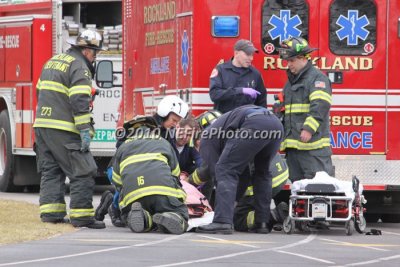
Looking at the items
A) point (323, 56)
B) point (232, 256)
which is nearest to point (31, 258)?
point (232, 256)

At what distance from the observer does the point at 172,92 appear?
1541cm

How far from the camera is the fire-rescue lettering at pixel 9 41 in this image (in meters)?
20.8

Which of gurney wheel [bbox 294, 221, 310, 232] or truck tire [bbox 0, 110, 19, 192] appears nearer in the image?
gurney wheel [bbox 294, 221, 310, 232]

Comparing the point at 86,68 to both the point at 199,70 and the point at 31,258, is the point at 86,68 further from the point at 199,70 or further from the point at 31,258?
the point at 31,258

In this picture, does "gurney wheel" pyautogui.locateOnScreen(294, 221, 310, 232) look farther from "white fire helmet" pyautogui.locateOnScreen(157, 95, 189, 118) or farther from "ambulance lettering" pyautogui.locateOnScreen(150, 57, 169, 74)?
"ambulance lettering" pyautogui.locateOnScreen(150, 57, 169, 74)

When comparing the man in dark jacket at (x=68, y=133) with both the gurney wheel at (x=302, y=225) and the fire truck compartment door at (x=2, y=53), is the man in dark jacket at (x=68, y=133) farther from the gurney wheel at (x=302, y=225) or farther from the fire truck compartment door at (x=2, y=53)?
the fire truck compartment door at (x=2, y=53)

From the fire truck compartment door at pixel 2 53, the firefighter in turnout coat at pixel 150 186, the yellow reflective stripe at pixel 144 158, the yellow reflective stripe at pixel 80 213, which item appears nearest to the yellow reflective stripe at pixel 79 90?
the firefighter in turnout coat at pixel 150 186

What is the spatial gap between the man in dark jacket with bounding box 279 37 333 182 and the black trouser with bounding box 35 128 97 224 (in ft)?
6.66

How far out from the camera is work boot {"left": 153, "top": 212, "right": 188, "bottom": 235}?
12.9 m

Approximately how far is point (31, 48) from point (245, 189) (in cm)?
735

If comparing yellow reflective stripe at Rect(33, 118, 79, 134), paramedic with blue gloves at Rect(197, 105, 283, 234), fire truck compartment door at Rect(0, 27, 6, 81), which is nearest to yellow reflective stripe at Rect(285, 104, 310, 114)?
paramedic with blue gloves at Rect(197, 105, 283, 234)

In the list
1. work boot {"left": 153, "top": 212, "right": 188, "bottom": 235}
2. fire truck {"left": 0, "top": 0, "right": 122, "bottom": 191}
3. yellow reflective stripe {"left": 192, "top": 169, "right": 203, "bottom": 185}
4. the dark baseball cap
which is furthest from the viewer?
fire truck {"left": 0, "top": 0, "right": 122, "bottom": 191}

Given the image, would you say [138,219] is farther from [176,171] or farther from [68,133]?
[68,133]

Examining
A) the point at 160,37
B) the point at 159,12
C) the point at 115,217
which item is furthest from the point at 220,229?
the point at 159,12
